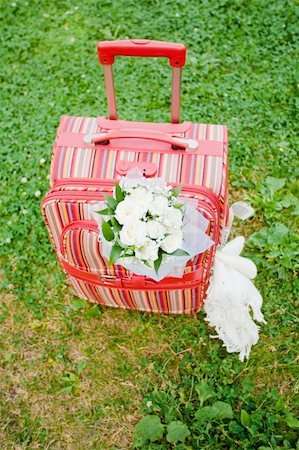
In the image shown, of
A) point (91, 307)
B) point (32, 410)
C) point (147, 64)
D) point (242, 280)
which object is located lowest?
point (32, 410)

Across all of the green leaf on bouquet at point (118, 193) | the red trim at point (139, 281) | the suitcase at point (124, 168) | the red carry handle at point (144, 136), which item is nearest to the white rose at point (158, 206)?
the green leaf on bouquet at point (118, 193)

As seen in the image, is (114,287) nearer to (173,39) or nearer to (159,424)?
(159,424)

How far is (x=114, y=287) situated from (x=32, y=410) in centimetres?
62

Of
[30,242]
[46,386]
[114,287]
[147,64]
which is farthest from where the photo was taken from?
[147,64]

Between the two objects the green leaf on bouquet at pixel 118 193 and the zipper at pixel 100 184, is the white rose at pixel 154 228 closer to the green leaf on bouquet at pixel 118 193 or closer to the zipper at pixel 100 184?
the green leaf on bouquet at pixel 118 193

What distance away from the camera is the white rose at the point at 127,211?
162cm

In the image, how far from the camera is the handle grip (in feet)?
5.94

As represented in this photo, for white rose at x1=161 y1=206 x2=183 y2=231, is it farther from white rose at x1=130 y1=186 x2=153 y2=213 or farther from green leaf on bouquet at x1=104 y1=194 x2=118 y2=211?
green leaf on bouquet at x1=104 y1=194 x2=118 y2=211

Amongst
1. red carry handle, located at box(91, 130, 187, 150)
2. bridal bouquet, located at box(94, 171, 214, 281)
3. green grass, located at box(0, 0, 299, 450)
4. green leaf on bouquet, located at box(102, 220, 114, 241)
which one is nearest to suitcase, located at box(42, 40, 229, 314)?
red carry handle, located at box(91, 130, 187, 150)

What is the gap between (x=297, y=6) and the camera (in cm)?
316

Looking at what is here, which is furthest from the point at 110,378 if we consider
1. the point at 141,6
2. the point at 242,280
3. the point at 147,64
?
the point at 141,6

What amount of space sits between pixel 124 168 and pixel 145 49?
390 mm

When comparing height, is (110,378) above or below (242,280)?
below

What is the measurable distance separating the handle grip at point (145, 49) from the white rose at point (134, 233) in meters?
0.58
